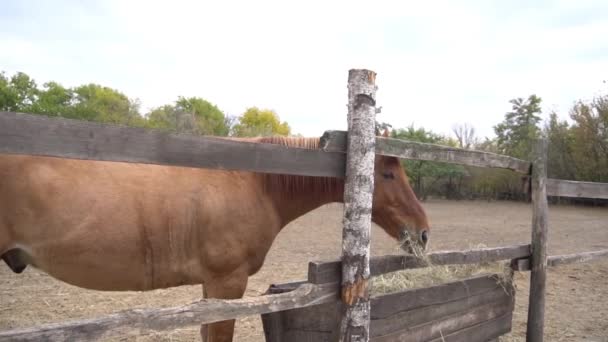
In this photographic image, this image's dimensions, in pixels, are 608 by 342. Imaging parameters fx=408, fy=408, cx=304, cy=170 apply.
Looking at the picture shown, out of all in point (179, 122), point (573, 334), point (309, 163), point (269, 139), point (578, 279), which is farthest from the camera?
point (179, 122)

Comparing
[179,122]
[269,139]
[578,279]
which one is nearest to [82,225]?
[269,139]

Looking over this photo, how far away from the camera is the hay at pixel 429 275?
3201mm

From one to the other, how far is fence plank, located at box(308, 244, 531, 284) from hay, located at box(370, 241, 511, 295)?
9 cm

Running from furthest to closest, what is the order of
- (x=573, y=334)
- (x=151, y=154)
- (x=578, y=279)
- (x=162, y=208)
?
1. (x=578, y=279)
2. (x=573, y=334)
3. (x=162, y=208)
4. (x=151, y=154)

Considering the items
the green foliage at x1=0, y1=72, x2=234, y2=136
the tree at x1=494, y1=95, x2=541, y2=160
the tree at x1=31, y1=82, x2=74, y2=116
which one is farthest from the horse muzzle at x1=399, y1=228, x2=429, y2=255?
the tree at x1=494, y1=95, x2=541, y2=160

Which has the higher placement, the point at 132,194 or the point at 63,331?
the point at 132,194

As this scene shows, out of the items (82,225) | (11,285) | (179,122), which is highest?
(179,122)

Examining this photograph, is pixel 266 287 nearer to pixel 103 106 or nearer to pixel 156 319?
pixel 156 319

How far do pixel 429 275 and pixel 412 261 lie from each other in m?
0.62

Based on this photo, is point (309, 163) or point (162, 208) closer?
point (309, 163)

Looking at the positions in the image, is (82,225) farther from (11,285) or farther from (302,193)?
(11,285)

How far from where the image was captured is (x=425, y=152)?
9.67 ft

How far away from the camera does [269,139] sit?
3488 mm

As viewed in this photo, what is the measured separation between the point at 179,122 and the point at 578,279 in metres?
26.2
